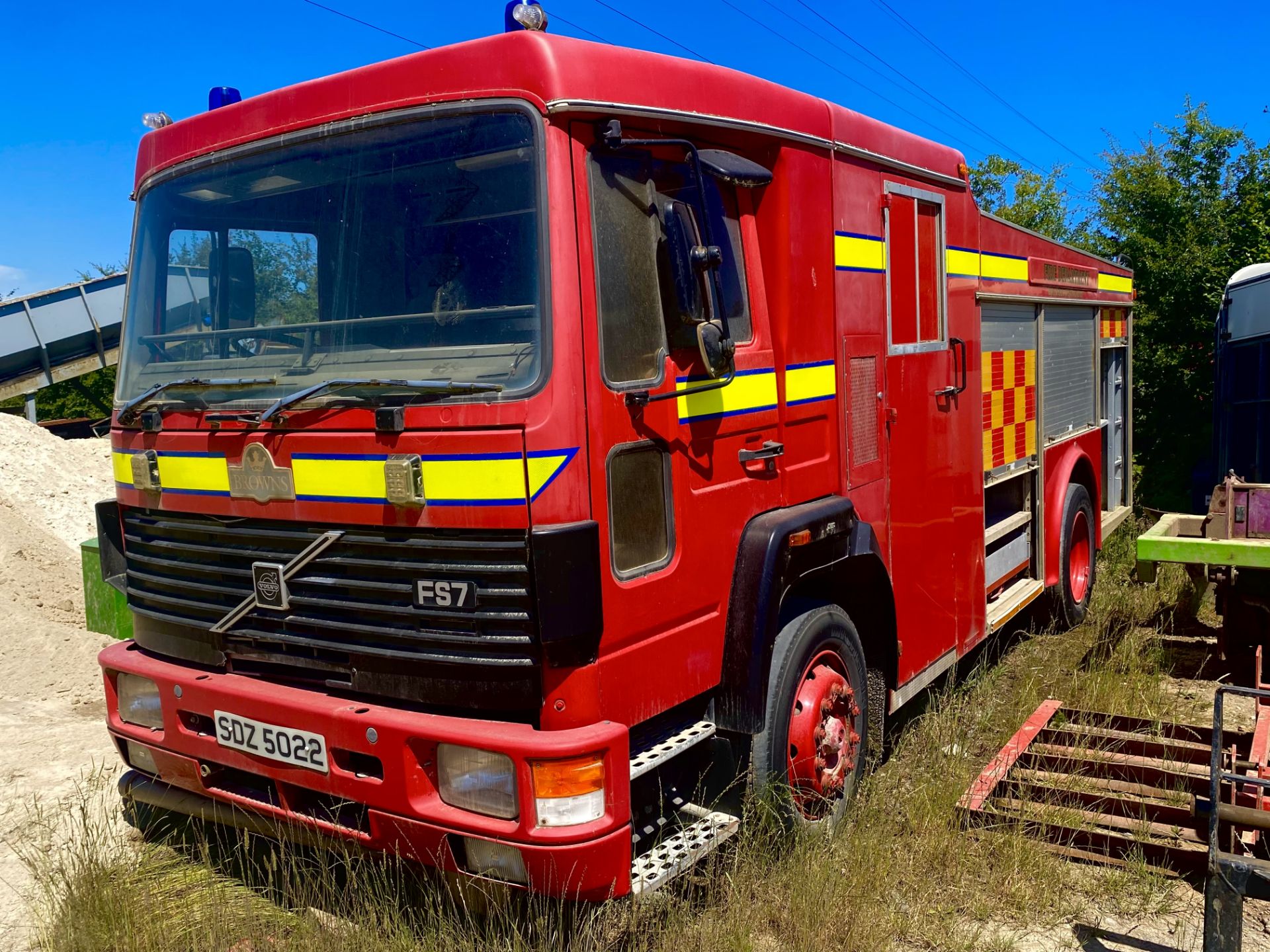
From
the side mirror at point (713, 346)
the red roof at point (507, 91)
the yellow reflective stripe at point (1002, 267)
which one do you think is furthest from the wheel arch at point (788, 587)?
the yellow reflective stripe at point (1002, 267)

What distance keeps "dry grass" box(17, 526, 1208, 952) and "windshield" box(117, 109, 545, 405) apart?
5.03ft

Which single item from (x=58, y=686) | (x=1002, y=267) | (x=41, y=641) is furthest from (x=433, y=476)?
(x=41, y=641)

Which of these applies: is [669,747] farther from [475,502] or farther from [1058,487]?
[1058,487]

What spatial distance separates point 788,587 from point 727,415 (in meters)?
0.68

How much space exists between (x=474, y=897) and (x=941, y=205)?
3827 millimetres

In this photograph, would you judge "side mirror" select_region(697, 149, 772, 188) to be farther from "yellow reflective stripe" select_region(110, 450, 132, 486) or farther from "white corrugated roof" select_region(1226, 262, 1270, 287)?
"white corrugated roof" select_region(1226, 262, 1270, 287)

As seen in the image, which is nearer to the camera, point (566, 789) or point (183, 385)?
point (566, 789)

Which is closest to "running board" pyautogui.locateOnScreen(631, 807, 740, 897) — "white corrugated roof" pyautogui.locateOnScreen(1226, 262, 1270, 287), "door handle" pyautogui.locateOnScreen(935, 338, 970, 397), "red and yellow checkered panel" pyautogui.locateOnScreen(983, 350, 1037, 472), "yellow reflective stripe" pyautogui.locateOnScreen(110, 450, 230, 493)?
"yellow reflective stripe" pyautogui.locateOnScreen(110, 450, 230, 493)

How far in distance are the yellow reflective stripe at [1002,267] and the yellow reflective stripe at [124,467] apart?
4.19 metres

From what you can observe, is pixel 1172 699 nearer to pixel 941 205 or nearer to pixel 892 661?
pixel 892 661

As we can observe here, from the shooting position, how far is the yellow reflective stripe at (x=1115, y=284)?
7.98 m

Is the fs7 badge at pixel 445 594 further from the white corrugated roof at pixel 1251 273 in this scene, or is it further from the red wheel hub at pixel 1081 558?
the white corrugated roof at pixel 1251 273

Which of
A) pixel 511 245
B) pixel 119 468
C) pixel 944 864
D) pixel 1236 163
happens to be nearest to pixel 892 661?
pixel 944 864

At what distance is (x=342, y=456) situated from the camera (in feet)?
10.0
